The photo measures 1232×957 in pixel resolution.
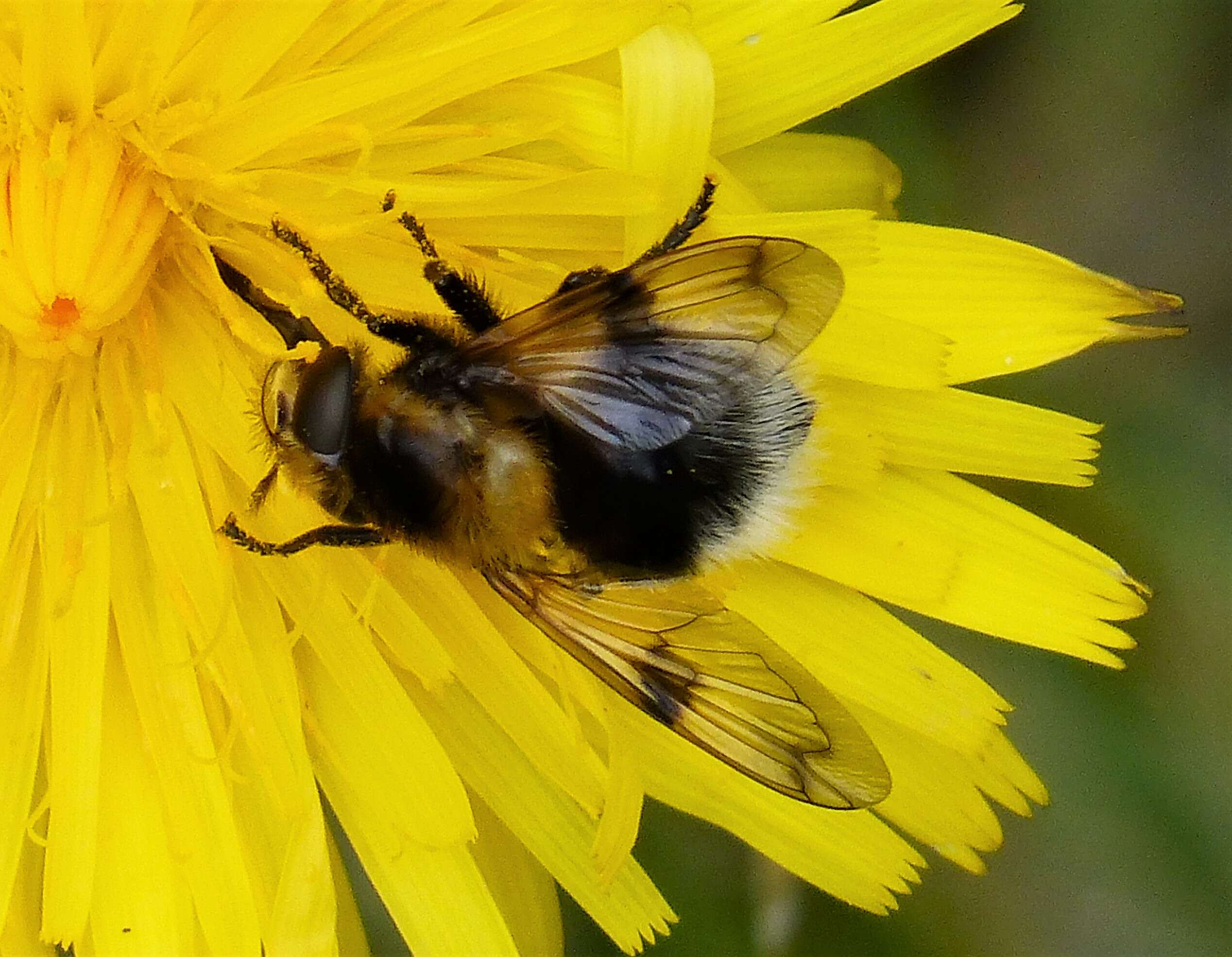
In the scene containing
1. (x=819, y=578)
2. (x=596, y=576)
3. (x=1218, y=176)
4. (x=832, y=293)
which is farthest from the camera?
(x=1218, y=176)

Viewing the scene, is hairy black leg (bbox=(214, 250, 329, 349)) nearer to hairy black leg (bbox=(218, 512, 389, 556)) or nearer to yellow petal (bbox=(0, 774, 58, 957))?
hairy black leg (bbox=(218, 512, 389, 556))

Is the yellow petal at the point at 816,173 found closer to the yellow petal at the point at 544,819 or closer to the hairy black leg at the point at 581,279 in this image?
the hairy black leg at the point at 581,279

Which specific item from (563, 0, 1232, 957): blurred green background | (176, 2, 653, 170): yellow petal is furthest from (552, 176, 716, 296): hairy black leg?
(563, 0, 1232, 957): blurred green background

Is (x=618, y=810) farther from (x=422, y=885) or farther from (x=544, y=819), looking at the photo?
(x=422, y=885)

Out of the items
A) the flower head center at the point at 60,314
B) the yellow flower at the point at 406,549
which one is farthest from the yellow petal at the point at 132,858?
the flower head center at the point at 60,314

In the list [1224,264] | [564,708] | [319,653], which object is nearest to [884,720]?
[564,708]

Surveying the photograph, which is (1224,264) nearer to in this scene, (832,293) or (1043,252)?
(1043,252)
